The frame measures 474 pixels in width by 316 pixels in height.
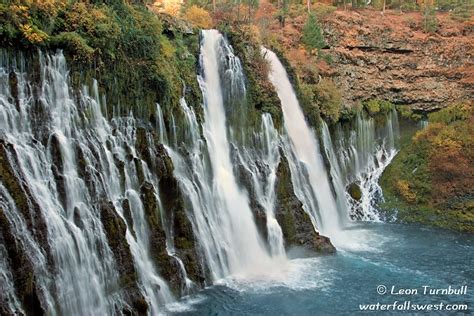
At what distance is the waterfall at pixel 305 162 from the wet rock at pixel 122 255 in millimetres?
11893

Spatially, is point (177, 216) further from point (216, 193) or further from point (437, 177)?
point (437, 177)

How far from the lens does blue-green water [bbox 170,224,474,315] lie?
15.5 m

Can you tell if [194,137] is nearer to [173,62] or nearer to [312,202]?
[173,62]

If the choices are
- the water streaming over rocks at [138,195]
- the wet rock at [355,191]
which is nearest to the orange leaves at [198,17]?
the water streaming over rocks at [138,195]

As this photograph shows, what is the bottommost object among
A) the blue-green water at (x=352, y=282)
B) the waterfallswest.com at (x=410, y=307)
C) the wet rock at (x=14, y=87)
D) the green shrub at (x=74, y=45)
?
the waterfallswest.com at (x=410, y=307)

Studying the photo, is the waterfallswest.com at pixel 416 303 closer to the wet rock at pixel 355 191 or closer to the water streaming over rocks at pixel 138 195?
the water streaming over rocks at pixel 138 195

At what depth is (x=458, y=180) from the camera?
30.3 m

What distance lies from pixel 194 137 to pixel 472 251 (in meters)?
15.2

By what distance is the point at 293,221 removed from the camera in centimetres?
2194

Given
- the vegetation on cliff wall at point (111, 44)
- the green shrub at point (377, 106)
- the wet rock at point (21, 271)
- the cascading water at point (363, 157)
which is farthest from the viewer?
the green shrub at point (377, 106)

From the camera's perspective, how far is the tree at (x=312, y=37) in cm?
3550

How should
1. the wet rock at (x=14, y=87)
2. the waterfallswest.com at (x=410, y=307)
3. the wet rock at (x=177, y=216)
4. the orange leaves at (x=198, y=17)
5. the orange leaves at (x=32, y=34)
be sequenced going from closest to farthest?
1. the wet rock at (x=14, y=87)
2. the orange leaves at (x=32, y=34)
3. the waterfallswest.com at (x=410, y=307)
4. the wet rock at (x=177, y=216)
5. the orange leaves at (x=198, y=17)

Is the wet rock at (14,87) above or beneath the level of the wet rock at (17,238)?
above

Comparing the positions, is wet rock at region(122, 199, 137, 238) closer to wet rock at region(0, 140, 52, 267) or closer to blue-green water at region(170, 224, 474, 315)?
blue-green water at region(170, 224, 474, 315)
